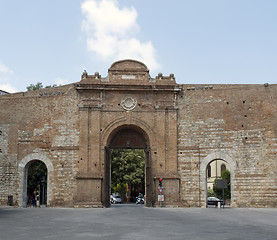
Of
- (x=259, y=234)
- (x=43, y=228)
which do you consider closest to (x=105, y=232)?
(x=43, y=228)

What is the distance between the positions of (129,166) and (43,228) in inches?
1367

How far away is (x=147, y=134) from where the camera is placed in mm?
25406

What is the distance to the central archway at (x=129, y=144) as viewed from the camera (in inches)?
1003

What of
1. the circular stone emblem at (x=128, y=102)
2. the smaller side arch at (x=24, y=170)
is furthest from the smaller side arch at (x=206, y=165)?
the smaller side arch at (x=24, y=170)

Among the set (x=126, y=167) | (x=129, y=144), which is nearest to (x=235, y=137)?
(x=129, y=144)

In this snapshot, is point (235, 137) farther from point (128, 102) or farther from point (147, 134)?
point (128, 102)

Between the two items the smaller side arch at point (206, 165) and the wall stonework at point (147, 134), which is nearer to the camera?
the wall stonework at point (147, 134)

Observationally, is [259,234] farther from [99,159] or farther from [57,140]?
[57,140]

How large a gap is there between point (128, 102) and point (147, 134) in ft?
7.71

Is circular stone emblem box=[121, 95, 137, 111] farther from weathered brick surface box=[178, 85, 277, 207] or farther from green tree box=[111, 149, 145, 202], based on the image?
green tree box=[111, 149, 145, 202]

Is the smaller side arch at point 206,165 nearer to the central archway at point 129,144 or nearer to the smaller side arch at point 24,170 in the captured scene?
the central archway at point 129,144

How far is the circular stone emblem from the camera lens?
84.1 ft

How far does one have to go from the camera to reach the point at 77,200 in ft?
79.9

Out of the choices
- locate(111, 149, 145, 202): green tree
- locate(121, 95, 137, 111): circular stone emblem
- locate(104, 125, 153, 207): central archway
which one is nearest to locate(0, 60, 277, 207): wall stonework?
locate(121, 95, 137, 111): circular stone emblem
